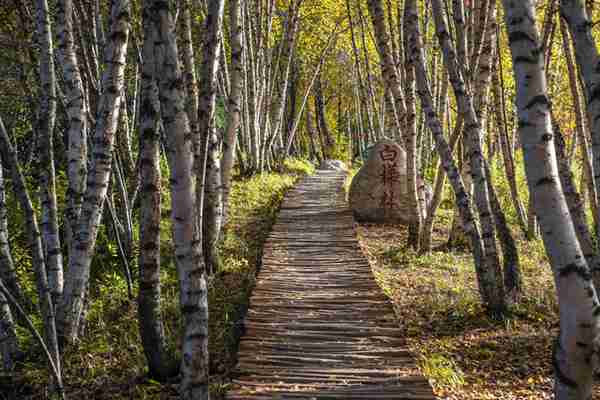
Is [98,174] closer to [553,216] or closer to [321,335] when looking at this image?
[321,335]

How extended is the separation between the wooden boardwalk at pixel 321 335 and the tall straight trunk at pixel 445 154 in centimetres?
111

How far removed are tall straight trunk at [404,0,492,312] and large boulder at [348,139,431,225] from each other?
4279mm

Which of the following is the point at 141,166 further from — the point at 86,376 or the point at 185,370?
the point at 86,376

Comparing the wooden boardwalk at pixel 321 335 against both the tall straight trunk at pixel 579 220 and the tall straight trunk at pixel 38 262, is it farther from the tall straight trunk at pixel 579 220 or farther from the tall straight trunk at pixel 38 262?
the tall straight trunk at pixel 579 220

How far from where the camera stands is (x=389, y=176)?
10.7m

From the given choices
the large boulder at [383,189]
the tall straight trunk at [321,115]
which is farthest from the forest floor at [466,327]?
the tall straight trunk at [321,115]

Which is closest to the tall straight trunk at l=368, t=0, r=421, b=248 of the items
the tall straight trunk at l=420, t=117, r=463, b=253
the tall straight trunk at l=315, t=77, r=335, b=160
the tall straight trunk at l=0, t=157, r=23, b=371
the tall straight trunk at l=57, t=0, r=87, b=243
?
the tall straight trunk at l=420, t=117, r=463, b=253

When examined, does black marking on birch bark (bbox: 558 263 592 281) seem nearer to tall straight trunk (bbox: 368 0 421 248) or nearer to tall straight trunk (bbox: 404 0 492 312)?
tall straight trunk (bbox: 404 0 492 312)

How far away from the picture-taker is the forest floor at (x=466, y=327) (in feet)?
14.0

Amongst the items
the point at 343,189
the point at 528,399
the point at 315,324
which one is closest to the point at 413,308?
the point at 315,324

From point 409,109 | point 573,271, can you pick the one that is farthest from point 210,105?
point 573,271

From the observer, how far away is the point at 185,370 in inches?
129

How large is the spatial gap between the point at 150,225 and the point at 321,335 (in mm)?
1921

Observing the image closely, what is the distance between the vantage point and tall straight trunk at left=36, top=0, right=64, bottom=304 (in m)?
4.95
